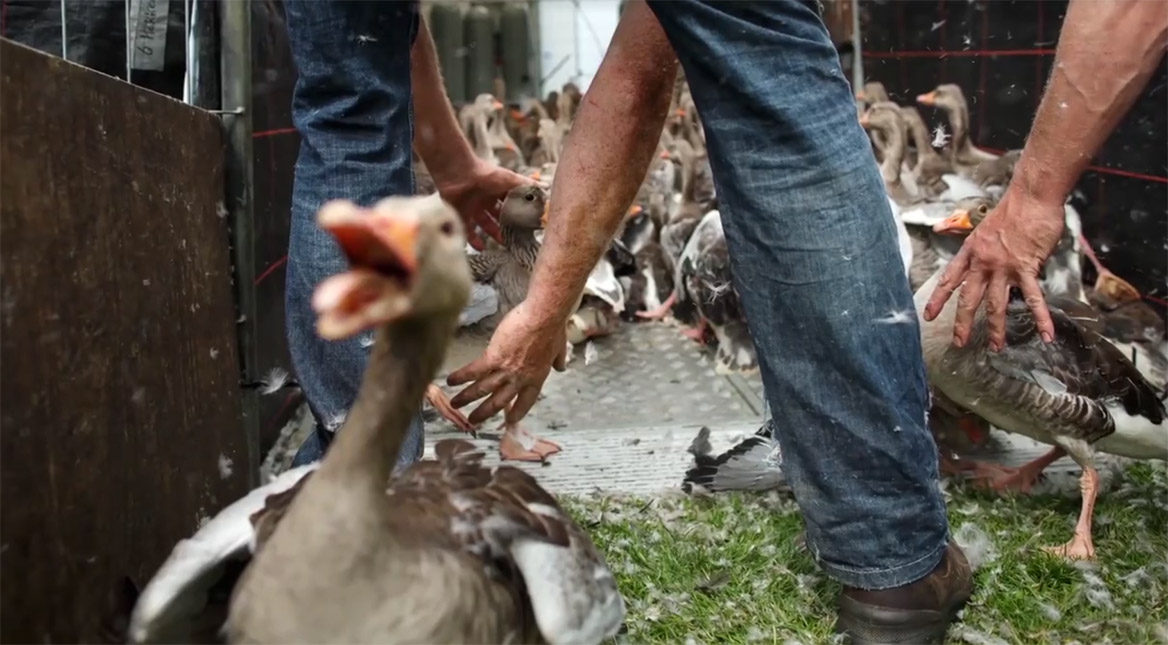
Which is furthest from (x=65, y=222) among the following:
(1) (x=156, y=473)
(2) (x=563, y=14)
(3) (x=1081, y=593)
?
(2) (x=563, y=14)

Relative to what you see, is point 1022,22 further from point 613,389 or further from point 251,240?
point 251,240

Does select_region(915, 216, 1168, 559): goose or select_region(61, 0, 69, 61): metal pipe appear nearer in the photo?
select_region(61, 0, 69, 61): metal pipe

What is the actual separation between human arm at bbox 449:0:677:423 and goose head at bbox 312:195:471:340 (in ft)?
2.76

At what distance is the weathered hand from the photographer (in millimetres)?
2648

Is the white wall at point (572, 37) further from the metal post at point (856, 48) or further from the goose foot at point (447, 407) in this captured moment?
the goose foot at point (447, 407)

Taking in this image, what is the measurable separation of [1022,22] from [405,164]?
248cm

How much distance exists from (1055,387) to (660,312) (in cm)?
300

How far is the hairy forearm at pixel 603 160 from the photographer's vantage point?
6.14 feet

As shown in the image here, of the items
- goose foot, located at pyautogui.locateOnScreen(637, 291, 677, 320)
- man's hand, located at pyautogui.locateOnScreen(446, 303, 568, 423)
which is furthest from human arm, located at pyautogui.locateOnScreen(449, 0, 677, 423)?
goose foot, located at pyautogui.locateOnScreen(637, 291, 677, 320)

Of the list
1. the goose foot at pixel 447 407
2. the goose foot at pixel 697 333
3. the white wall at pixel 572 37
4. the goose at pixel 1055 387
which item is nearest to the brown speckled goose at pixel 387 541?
the goose foot at pixel 447 407

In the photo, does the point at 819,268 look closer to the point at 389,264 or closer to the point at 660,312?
the point at 389,264

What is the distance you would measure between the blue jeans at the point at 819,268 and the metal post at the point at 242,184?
111 cm

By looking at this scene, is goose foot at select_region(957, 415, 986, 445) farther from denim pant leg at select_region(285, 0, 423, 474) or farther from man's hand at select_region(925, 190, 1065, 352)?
denim pant leg at select_region(285, 0, 423, 474)

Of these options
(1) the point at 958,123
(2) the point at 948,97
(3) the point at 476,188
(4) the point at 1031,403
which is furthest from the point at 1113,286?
(3) the point at 476,188
